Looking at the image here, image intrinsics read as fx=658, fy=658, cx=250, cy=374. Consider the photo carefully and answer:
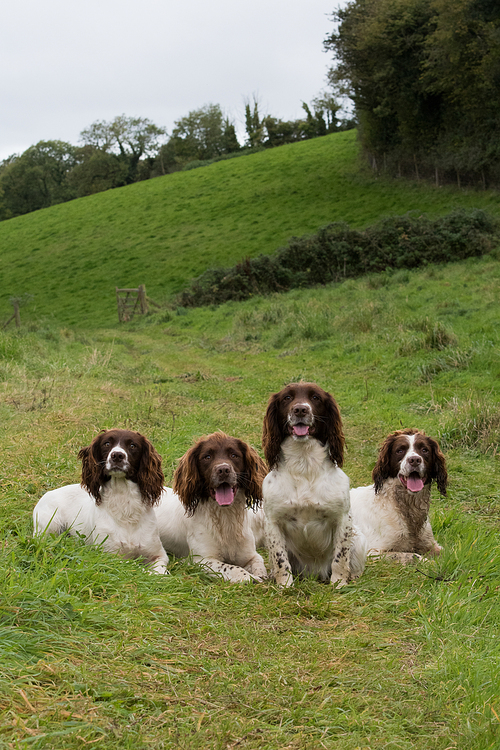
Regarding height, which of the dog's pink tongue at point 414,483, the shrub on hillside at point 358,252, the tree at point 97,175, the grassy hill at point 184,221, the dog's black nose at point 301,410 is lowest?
the dog's pink tongue at point 414,483

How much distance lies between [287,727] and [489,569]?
7.19 ft

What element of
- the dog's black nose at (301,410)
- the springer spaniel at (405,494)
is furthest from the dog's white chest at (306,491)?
the springer spaniel at (405,494)

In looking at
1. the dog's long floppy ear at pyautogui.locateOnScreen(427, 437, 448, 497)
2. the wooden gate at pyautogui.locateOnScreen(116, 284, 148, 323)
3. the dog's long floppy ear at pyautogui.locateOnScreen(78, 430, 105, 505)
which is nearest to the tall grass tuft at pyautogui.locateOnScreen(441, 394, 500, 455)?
the dog's long floppy ear at pyautogui.locateOnScreen(427, 437, 448, 497)

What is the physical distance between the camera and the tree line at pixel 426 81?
24.9 metres

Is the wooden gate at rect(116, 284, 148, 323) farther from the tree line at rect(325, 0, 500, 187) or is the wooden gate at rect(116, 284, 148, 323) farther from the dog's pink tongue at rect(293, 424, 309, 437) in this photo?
the dog's pink tongue at rect(293, 424, 309, 437)

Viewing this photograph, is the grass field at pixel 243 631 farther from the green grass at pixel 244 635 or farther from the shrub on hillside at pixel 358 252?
the shrub on hillside at pixel 358 252

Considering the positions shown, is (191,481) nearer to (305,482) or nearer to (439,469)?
(305,482)

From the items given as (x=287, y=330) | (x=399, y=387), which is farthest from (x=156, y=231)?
(x=399, y=387)

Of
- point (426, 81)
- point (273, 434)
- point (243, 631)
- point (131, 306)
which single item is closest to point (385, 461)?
point (273, 434)

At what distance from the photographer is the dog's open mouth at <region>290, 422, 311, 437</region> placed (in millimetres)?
4059

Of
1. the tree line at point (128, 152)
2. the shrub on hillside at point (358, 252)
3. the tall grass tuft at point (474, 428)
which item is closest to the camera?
the tall grass tuft at point (474, 428)

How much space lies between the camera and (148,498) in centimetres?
454

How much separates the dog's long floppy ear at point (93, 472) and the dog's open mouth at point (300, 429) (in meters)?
1.36

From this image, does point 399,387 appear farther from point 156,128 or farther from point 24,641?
point 156,128
